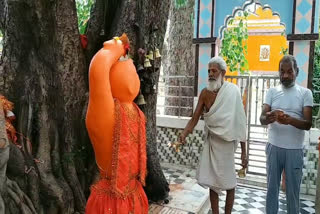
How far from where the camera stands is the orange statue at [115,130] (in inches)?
68.9

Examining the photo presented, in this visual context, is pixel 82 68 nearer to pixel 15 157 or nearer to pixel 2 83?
pixel 2 83

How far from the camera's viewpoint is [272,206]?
126 inches

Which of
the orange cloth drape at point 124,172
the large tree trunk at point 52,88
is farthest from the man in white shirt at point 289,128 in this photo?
the orange cloth drape at point 124,172

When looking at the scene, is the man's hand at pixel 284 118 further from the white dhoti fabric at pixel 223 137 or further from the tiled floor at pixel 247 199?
the tiled floor at pixel 247 199

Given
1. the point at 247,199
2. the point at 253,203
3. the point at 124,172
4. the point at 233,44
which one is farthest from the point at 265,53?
the point at 124,172

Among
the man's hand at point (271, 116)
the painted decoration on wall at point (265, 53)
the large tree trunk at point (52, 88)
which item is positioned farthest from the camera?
the painted decoration on wall at point (265, 53)

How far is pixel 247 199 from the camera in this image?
14.7 feet

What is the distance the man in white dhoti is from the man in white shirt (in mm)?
333

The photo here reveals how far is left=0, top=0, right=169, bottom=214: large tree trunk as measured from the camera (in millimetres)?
2818

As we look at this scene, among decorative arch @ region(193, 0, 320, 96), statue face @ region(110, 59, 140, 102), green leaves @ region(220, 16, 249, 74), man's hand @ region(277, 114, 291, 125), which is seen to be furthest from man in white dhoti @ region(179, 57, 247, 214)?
green leaves @ region(220, 16, 249, 74)

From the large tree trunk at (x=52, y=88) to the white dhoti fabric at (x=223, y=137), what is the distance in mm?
808

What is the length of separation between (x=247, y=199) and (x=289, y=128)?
1890 millimetres

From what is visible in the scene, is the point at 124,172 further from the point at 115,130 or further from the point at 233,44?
the point at 233,44

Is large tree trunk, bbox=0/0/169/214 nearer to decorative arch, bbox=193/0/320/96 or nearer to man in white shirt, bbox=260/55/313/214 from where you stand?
man in white shirt, bbox=260/55/313/214
